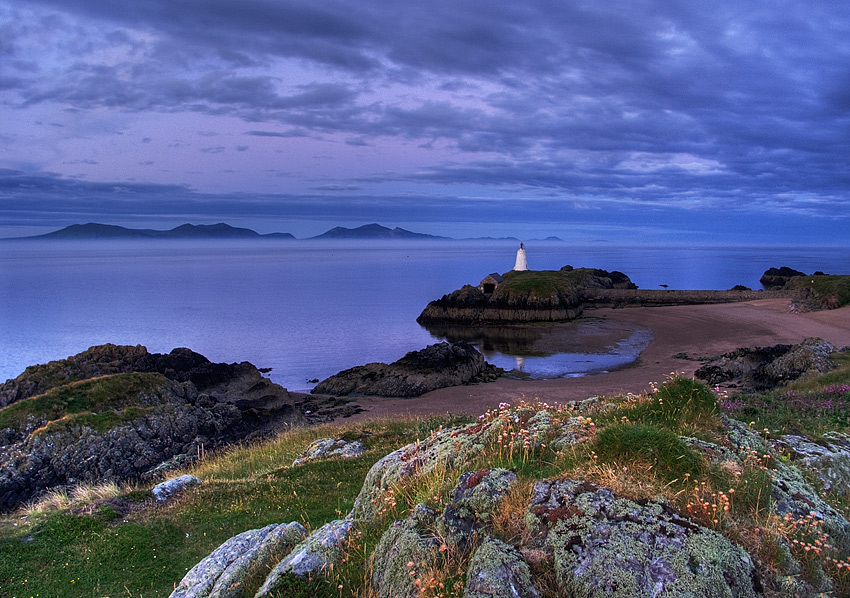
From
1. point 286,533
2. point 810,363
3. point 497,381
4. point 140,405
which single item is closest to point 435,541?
point 286,533

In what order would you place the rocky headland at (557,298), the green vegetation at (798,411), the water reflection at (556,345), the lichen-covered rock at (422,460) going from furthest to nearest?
the rocky headland at (557,298) < the water reflection at (556,345) < the green vegetation at (798,411) < the lichen-covered rock at (422,460)

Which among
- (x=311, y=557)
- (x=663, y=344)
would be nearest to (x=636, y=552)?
(x=311, y=557)

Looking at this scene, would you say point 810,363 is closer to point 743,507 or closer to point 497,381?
point 497,381

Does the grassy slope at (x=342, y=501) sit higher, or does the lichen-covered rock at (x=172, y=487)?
the grassy slope at (x=342, y=501)

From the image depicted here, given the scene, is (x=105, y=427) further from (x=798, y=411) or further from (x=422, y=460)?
(x=798, y=411)

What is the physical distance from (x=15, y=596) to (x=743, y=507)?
9.39 m

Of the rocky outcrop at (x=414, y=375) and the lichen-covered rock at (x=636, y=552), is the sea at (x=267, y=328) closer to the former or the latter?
the rocky outcrop at (x=414, y=375)

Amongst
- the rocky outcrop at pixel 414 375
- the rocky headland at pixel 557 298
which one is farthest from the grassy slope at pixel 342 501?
the rocky headland at pixel 557 298

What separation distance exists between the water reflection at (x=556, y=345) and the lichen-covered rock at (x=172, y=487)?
28.2m

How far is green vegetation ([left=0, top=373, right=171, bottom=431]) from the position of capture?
723 inches

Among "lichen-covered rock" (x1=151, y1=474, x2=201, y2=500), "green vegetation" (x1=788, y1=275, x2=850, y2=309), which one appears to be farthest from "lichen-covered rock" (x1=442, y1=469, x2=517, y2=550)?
"green vegetation" (x1=788, y1=275, x2=850, y2=309)

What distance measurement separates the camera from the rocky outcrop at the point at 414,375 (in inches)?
1330

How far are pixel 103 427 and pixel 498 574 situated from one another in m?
17.6

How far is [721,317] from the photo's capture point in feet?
187
